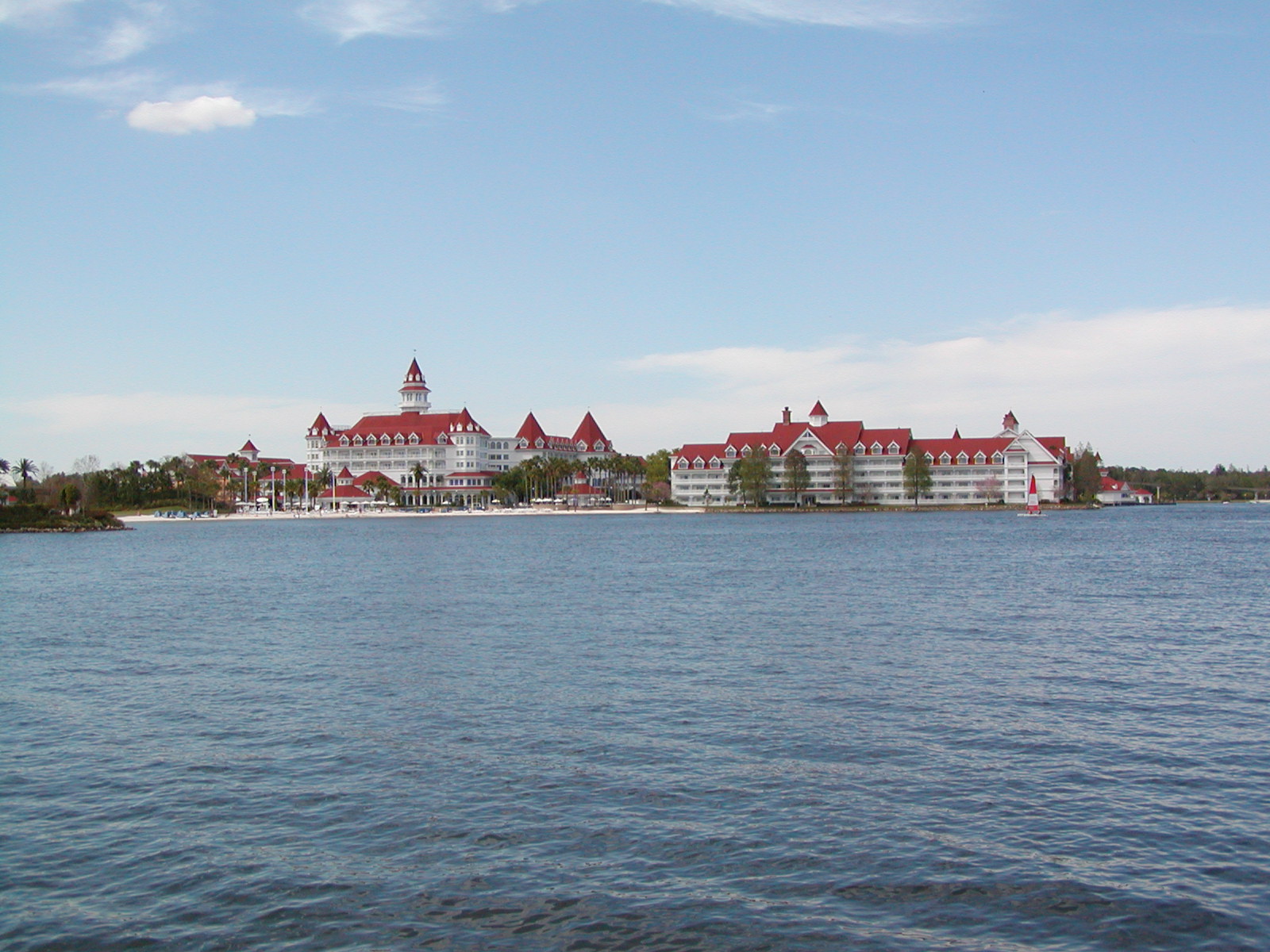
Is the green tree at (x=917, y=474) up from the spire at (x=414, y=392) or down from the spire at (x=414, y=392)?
down

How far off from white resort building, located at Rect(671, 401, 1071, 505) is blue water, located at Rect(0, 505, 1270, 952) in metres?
117

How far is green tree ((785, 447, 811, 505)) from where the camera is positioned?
14512 cm

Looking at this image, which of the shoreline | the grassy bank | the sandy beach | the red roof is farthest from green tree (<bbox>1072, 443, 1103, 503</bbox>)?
the grassy bank

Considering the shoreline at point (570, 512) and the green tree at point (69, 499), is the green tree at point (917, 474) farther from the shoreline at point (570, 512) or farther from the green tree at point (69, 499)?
the green tree at point (69, 499)

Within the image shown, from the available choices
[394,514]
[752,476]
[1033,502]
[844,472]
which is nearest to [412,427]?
[394,514]

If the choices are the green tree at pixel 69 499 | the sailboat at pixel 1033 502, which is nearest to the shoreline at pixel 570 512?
the sailboat at pixel 1033 502

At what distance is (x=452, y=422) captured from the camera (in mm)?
177375

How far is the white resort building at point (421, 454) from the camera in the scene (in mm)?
169000

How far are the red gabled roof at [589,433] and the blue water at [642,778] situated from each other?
159062mm

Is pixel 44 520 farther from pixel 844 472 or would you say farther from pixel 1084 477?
pixel 1084 477

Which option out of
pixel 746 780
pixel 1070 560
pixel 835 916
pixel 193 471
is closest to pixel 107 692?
pixel 746 780

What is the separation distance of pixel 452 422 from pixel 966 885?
171m

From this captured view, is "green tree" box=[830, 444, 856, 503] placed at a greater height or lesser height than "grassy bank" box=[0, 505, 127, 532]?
greater

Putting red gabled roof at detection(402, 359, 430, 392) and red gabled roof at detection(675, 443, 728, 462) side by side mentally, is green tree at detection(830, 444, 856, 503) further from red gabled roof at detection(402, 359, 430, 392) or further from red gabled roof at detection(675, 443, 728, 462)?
red gabled roof at detection(402, 359, 430, 392)
